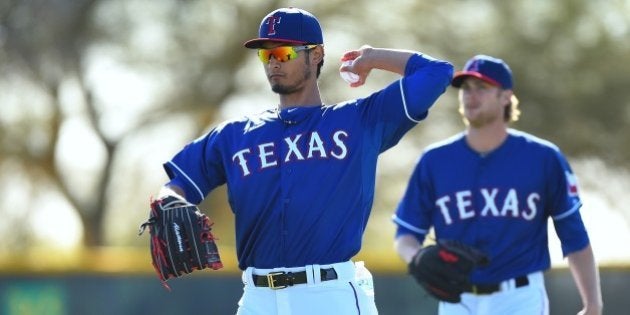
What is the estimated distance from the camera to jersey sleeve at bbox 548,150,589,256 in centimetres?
652

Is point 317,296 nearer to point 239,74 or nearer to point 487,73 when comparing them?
point 487,73

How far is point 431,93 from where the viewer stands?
5.29 m

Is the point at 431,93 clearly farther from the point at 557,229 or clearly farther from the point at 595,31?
the point at 595,31

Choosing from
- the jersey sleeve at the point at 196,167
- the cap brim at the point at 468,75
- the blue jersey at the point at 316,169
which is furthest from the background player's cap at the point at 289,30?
the cap brim at the point at 468,75

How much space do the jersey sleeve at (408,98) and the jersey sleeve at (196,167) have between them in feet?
2.14

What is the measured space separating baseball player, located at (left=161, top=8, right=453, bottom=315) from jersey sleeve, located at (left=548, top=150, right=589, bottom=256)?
138cm

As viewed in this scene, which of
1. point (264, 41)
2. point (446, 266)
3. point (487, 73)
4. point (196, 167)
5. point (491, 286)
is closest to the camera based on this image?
point (264, 41)

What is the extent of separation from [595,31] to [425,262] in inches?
614

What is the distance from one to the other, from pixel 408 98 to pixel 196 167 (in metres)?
0.93

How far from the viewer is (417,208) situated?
21.8 feet

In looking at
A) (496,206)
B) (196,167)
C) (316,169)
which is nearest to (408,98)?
(316,169)

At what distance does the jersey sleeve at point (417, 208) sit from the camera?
6.64 m

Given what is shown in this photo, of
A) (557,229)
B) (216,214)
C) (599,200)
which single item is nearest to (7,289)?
(557,229)

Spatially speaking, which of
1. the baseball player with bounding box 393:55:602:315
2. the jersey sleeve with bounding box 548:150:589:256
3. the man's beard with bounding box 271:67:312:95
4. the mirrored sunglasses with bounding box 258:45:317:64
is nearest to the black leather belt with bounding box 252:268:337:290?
the man's beard with bounding box 271:67:312:95
